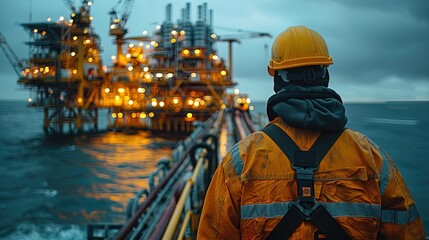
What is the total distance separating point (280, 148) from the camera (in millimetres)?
1861

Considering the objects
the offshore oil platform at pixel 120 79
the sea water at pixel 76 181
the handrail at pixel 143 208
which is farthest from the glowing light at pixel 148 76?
the handrail at pixel 143 208

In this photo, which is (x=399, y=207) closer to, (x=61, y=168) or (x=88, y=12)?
(x=61, y=168)

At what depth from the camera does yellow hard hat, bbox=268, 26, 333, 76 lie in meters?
1.98

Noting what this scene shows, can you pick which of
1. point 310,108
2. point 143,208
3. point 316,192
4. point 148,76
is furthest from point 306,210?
point 148,76

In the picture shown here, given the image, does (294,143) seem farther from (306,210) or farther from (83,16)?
(83,16)

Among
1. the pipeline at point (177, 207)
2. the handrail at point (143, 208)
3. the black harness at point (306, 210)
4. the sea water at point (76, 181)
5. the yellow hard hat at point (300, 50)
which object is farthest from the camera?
the sea water at point (76, 181)

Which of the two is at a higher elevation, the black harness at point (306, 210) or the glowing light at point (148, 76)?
the glowing light at point (148, 76)

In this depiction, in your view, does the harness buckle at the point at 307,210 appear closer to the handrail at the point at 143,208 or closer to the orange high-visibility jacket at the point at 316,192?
the orange high-visibility jacket at the point at 316,192

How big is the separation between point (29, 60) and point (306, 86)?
58461 millimetres

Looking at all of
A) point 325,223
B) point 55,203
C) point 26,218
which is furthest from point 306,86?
point 55,203

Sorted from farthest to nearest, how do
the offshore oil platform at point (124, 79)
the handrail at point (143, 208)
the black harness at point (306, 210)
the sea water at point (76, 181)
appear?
the offshore oil platform at point (124, 79), the sea water at point (76, 181), the handrail at point (143, 208), the black harness at point (306, 210)

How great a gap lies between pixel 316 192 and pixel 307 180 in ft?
0.30

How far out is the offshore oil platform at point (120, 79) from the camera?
5062 cm

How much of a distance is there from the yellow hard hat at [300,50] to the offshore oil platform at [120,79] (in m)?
45.6
